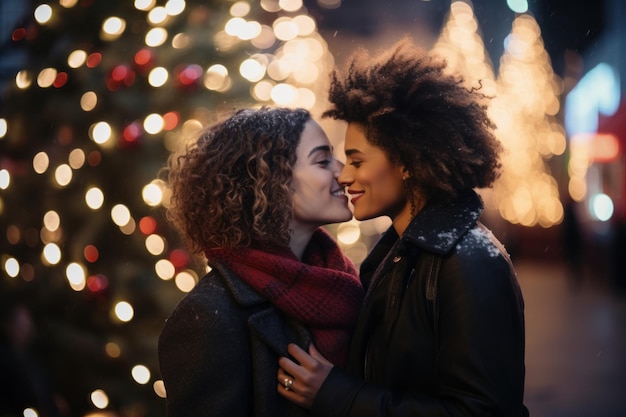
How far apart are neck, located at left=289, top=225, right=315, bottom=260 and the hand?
1.85 feet

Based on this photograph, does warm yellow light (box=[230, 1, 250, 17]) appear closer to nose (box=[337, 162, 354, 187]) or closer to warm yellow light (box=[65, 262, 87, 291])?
nose (box=[337, 162, 354, 187])

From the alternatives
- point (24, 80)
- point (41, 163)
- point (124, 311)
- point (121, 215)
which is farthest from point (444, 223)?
point (24, 80)

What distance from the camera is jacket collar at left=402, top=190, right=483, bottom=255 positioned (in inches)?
98.6

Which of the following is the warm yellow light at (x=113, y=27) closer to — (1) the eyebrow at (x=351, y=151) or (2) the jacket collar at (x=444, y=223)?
(1) the eyebrow at (x=351, y=151)

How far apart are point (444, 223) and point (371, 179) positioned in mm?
350

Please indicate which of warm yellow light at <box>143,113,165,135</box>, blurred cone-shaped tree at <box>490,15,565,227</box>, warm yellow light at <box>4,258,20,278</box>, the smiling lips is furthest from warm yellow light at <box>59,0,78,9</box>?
blurred cone-shaped tree at <box>490,15,565,227</box>

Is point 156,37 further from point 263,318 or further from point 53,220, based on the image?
point 263,318

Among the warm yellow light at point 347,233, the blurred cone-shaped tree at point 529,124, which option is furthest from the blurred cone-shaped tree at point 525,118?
the warm yellow light at point 347,233

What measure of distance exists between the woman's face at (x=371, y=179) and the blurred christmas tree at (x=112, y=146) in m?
1.26

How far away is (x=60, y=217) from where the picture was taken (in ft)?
13.5

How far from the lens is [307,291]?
2811 mm

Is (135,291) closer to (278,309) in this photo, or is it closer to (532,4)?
(278,309)

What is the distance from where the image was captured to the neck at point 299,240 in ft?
10.2

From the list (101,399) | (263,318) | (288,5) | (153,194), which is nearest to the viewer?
(263,318)
